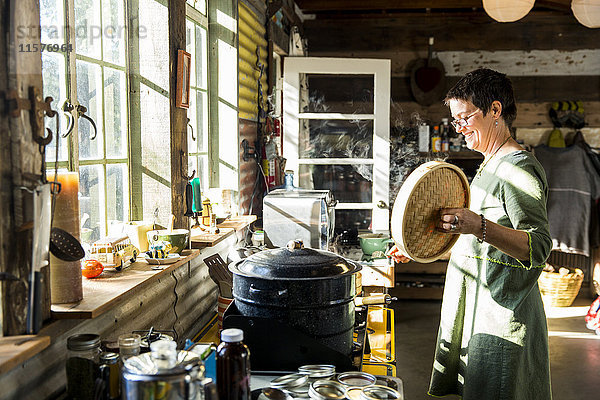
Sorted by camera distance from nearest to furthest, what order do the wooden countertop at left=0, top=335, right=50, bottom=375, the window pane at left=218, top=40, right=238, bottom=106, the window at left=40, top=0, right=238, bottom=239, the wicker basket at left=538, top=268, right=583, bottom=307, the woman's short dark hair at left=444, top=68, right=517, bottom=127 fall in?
the wooden countertop at left=0, top=335, right=50, bottom=375 < the window at left=40, top=0, right=238, bottom=239 < the woman's short dark hair at left=444, top=68, right=517, bottom=127 < the window pane at left=218, top=40, right=238, bottom=106 < the wicker basket at left=538, top=268, right=583, bottom=307

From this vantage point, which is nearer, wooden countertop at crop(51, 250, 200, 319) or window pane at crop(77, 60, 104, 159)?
wooden countertop at crop(51, 250, 200, 319)

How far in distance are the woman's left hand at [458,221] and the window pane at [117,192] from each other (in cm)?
129

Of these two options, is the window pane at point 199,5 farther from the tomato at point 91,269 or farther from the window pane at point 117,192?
the tomato at point 91,269

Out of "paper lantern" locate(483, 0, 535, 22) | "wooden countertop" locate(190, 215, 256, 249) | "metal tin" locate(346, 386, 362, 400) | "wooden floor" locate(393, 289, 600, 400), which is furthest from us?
"wooden floor" locate(393, 289, 600, 400)

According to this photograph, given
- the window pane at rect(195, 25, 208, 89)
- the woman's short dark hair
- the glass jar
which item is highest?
the window pane at rect(195, 25, 208, 89)

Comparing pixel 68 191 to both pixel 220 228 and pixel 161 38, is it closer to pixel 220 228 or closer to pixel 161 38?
pixel 161 38

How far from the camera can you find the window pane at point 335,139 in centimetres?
521

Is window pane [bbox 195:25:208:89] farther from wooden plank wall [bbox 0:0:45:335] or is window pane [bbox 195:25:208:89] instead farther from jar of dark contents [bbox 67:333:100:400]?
jar of dark contents [bbox 67:333:100:400]

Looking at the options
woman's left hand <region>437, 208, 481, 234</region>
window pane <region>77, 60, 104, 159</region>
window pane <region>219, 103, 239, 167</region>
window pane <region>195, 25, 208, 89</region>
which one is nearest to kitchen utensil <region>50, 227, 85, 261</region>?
window pane <region>77, 60, 104, 159</region>

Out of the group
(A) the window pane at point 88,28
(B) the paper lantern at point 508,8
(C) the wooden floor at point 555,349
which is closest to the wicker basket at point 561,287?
(C) the wooden floor at point 555,349

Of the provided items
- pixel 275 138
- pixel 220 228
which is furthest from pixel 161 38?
pixel 275 138

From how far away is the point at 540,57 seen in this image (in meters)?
6.91

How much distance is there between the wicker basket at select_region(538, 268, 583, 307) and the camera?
20.2 feet

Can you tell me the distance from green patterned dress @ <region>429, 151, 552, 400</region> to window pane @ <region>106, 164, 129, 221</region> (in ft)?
4.56
